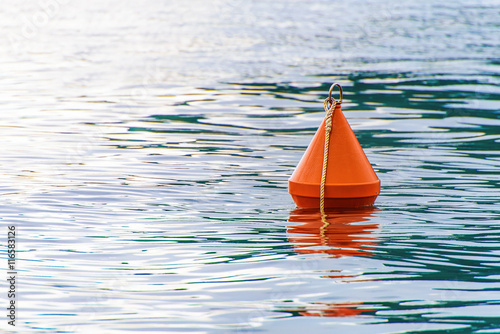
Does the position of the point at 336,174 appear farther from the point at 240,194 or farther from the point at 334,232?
the point at 240,194

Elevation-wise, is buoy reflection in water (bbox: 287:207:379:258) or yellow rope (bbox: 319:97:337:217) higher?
yellow rope (bbox: 319:97:337:217)

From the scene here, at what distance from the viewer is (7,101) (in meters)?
13.9

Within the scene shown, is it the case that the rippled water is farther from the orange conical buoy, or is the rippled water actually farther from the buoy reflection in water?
the orange conical buoy

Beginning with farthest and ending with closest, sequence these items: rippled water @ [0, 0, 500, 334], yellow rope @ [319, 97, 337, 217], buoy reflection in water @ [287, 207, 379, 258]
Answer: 1. yellow rope @ [319, 97, 337, 217]
2. buoy reflection in water @ [287, 207, 379, 258]
3. rippled water @ [0, 0, 500, 334]

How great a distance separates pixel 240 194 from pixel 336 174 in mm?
1221

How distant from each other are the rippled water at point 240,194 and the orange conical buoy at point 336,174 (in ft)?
0.49

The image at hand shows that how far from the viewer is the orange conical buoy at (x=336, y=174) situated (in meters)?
6.79

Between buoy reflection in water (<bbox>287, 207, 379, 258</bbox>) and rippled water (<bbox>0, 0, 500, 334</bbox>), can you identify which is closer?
rippled water (<bbox>0, 0, 500, 334</bbox>)

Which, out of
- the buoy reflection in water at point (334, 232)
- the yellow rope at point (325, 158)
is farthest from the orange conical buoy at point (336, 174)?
the buoy reflection in water at point (334, 232)

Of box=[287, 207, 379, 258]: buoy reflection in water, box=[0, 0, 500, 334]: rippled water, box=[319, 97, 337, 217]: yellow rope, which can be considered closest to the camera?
box=[0, 0, 500, 334]: rippled water

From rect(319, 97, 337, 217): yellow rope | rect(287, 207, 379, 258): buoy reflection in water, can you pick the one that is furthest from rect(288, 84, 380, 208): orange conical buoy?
rect(287, 207, 379, 258): buoy reflection in water

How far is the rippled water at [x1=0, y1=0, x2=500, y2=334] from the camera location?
4.62 metres

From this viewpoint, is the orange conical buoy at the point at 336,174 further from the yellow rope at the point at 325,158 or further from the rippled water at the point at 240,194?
the rippled water at the point at 240,194

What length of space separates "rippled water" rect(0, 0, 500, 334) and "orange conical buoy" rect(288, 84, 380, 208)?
0.49 feet
